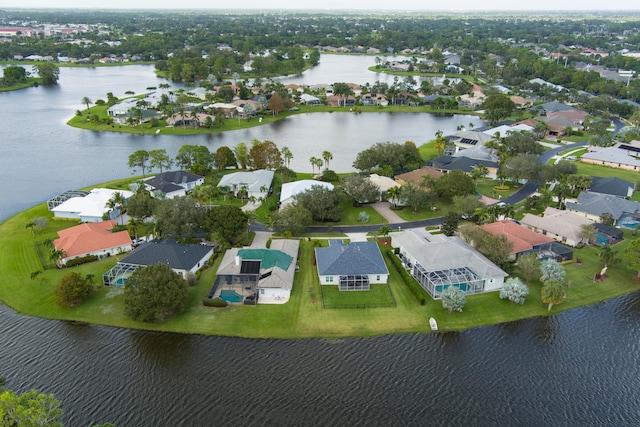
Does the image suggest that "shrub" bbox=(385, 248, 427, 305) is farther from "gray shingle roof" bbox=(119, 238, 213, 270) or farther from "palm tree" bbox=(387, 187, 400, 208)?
"gray shingle roof" bbox=(119, 238, 213, 270)

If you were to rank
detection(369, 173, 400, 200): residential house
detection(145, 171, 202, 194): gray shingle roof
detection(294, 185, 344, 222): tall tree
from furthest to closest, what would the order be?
detection(145, 171, 202, 194): gray shingle roof → detection(369, 173, 400, 200): residential house → detection(294, 185, 344, 222): tall tree

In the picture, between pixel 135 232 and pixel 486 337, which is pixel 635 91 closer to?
pixel 486 337

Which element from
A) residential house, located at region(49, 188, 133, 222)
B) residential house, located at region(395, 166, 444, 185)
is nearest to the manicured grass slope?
residential house, located at region(49, 188, 133, 222)

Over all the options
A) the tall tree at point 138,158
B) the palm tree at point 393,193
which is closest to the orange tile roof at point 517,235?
the palm tree at point 393,193

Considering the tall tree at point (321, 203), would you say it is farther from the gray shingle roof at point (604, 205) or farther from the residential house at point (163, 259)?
the gray shingle roof at point (604, 205)

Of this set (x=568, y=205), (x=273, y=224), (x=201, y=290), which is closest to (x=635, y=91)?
(x=568, y=205)

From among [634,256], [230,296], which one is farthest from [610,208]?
[230,296]

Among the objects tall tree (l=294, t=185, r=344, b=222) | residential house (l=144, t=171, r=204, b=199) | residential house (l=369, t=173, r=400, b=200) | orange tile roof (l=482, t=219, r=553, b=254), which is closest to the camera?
orange tile roof (l=482, t=219, r=553, b=254)
